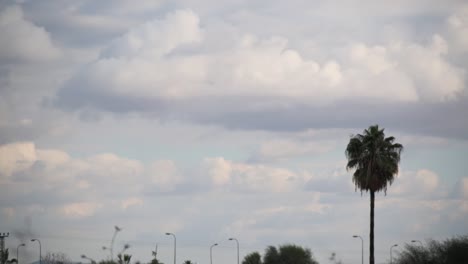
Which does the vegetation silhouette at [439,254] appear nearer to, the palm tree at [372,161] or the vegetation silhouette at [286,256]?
the palm tree at [372,161]

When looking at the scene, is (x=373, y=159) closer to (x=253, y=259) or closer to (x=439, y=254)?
(x=439, y=254)

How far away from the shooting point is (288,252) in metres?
168

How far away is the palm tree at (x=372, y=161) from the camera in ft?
301

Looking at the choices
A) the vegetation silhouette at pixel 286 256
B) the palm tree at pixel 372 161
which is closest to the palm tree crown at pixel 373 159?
the palm tree at pixel 372 161

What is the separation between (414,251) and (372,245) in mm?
13789

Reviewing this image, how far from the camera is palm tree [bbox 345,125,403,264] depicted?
91812 millimetres

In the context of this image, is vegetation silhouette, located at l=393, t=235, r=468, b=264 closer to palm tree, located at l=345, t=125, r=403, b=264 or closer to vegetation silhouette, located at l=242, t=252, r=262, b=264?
palm tree, located at l=345, t=125, r=403, b=264

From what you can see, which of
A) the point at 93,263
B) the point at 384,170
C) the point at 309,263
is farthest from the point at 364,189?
the point at 309,263

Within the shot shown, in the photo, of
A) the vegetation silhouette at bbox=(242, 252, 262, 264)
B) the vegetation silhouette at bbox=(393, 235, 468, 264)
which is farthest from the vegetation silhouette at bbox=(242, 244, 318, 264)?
the vegetation silhouette at bbox=(393, 235, 468, 264)

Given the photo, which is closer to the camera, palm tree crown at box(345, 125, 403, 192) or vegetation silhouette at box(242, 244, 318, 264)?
palm tree crown at box(345, 125, 403, 192)

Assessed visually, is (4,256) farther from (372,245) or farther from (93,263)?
(93,263)

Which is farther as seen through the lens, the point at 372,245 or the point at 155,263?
the point at 155,263

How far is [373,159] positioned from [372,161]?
0.85ft

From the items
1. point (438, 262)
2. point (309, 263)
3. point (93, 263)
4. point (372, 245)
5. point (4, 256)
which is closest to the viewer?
point (93, 263)
